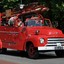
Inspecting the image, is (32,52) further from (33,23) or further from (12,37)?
(12,37)

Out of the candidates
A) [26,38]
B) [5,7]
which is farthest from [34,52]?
[5,7]

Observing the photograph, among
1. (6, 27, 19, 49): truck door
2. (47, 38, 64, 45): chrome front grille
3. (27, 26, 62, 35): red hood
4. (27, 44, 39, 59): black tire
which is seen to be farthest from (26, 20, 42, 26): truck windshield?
(47, 38, 64, 45): chrome front grille

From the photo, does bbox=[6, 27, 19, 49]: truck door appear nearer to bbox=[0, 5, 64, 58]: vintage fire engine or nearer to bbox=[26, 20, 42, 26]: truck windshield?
bbox=[0, 5, 64, 58]: vintage fire engine

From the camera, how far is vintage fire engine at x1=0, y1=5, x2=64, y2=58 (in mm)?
14922

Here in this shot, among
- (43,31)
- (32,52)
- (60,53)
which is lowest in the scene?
(60,53)

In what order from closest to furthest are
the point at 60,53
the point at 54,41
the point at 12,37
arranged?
the point at 54,41, the point at 60,53, the point at 12,37

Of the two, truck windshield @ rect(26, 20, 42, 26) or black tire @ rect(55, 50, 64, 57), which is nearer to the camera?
black tire @ rect(55, 50, 64, 57)

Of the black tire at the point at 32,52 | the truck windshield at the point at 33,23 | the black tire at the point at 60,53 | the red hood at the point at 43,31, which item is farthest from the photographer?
the truck windshield at the point at 33,23

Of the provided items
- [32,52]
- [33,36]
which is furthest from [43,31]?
[32,52]

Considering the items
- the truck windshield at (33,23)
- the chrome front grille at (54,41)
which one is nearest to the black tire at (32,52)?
the chrome front grille at (54,41)

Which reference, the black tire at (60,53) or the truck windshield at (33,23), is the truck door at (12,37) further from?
the black tire at (60,53)

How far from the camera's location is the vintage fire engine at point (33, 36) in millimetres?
14922

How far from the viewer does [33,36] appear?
15211 mm

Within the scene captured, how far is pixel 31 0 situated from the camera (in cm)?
2295
